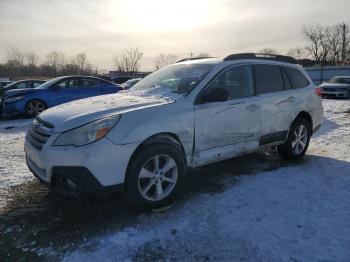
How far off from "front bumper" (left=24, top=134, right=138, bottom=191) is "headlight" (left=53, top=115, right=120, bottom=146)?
2.0 inches

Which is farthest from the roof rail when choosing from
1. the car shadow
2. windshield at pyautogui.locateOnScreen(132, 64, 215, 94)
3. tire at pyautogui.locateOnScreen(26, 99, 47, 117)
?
tire at pyautogui.locateOnScreen(26, 99, 47, 117)

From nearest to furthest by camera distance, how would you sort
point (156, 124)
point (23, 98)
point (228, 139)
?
point (156, 124)
point (228, 139)
point (23, 98)

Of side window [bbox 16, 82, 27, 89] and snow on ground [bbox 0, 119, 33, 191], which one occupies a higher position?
side window [bbox 16, 82, 27, 89]

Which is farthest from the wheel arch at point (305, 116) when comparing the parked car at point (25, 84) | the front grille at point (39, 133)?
the parked car at point (25, 84)

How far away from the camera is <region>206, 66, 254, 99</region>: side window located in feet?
15.1

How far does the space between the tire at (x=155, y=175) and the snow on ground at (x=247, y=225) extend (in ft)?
0.59

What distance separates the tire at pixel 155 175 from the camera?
3.62 meters

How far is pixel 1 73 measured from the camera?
75.2m

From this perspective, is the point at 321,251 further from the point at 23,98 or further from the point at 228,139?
the point at 23,98

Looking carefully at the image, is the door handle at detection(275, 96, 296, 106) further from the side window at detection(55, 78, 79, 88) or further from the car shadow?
the side window at detection(55, 78, 79, 88)

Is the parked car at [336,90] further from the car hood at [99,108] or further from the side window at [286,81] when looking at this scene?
the car hood at [99,108]

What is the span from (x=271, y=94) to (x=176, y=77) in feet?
5.10

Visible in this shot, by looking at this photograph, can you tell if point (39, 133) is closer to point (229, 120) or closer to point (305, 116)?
point (229, 120)

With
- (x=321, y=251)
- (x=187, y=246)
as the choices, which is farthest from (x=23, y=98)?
(x=321, y=251)
